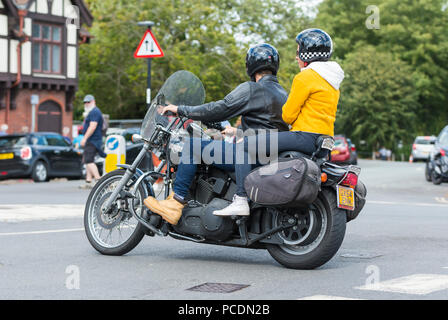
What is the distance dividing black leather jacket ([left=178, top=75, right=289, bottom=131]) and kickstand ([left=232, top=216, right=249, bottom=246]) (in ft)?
2.58

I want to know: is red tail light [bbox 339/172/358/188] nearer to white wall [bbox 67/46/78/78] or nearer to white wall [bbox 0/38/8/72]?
white wall [bbox 0/38/8/72]

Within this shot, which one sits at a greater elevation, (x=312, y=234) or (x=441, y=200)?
(x=312, y=234)

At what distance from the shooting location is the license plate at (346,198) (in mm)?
6914

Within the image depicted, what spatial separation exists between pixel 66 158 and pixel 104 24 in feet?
62.5

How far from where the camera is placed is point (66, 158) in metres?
25.8

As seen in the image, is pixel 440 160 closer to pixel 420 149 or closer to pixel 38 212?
pixel 38 212

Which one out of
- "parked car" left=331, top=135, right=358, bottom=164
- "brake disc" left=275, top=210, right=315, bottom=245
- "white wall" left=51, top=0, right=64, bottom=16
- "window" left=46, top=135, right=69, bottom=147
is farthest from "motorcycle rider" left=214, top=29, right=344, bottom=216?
"parked car" left=331, top=135, right=358, bottom=164

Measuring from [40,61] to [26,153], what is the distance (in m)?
14.8

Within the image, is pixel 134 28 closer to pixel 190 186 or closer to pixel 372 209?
pixel 372 209

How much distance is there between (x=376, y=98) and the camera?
64.0 meters

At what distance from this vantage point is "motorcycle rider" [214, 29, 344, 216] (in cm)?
709

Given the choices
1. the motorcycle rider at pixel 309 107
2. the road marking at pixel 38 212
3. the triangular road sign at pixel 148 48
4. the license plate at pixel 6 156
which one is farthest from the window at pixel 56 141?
the motorcycle rider at pixel 309 107

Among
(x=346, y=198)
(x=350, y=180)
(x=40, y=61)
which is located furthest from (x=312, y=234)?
(x=40, y=61)

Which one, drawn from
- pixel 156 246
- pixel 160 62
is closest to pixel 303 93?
pixel 156 246
